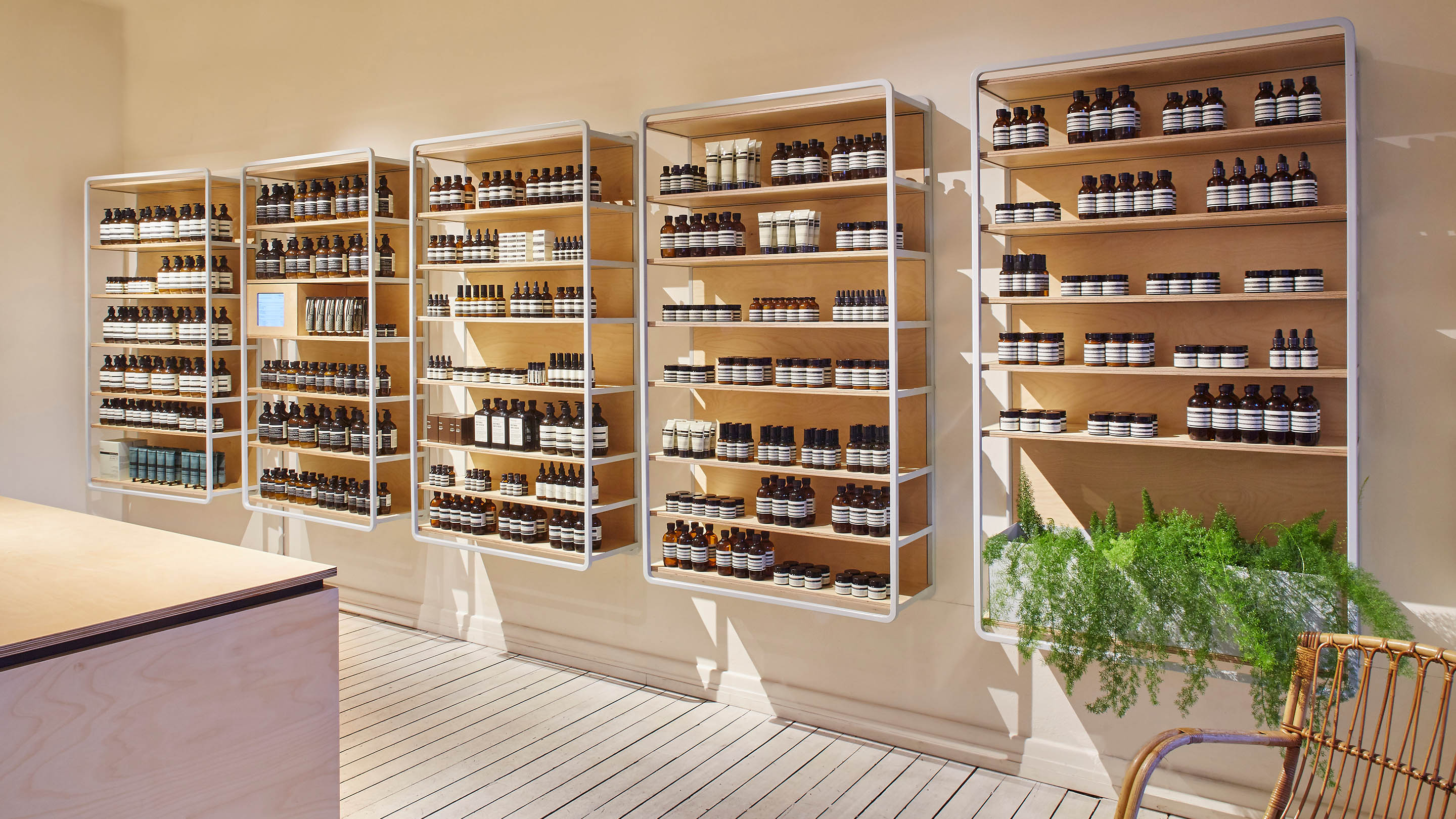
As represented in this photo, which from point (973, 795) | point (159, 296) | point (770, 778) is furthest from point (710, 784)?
point (159, 296)

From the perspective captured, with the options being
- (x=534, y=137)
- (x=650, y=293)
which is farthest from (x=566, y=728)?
(x=534, y=137)

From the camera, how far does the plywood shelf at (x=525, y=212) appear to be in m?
4.13

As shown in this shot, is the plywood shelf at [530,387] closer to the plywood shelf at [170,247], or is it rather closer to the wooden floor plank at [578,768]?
the wooden floor plank at [578,768]

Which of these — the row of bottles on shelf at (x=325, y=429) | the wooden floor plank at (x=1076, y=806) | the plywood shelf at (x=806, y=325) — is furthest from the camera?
the row of bottles on shelf at (x=325, y=429)

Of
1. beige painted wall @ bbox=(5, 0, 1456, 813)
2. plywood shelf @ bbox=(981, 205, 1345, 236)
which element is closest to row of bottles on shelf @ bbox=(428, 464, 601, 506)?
beige painted wall @ bbox=(5, 0, 1456, 813)

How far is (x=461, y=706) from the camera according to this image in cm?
416

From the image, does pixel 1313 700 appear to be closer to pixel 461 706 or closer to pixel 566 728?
pixel 566 728

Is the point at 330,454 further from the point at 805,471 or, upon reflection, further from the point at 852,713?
the point at 852,713

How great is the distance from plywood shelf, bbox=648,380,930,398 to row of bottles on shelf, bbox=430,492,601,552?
30.4 inches

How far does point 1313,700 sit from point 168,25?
686cm

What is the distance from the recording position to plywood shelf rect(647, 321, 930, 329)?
3.47m

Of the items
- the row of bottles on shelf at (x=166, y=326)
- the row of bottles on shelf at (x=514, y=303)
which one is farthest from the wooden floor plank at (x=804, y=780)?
the row of bottles on shelf at (x=166, y=326)

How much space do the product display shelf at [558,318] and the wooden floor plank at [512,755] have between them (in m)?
0.64

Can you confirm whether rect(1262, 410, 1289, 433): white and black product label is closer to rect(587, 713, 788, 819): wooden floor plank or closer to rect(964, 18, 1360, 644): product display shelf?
rect(964, 18, 1360, 644): product display shelf
